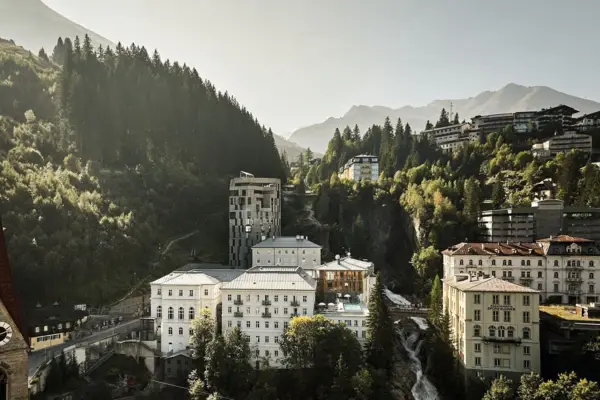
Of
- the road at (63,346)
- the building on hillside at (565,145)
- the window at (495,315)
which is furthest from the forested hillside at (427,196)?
the road at (63,346)

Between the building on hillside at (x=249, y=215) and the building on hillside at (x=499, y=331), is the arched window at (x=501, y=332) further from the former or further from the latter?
the building on hillside at (x=249, y=215)

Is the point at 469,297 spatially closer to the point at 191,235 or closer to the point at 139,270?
the point at 139,270

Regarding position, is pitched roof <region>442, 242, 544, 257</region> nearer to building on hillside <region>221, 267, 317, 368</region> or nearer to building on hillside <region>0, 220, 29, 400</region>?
building on hillside <region>221, 267, 317, 368</region>

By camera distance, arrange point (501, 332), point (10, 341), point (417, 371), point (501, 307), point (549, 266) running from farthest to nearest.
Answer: point (549, 266)
point (417, 371)
point (501, 307)
point (501, 332)
point (10, 341)

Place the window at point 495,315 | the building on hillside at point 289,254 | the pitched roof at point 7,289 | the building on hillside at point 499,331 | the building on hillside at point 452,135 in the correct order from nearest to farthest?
the pitched roof at point 7,289 < the building on hillside at point 499,331 < the window at point 495,315 < the building on hillside at point 289,254 < the building on hillside at point 452,135

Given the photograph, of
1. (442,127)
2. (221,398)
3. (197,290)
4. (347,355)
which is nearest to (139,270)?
(197,290)

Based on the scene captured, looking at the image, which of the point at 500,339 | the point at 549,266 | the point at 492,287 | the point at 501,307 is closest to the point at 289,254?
the point at 492,287

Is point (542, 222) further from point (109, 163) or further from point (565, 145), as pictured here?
point (109, 163)

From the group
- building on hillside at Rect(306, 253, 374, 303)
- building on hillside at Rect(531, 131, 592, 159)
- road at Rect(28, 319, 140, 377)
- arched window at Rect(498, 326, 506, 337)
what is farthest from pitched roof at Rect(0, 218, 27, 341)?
building on hillside at Rect(531, 131, 592, 159)

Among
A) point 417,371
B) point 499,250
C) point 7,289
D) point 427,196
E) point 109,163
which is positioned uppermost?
point 109,163
